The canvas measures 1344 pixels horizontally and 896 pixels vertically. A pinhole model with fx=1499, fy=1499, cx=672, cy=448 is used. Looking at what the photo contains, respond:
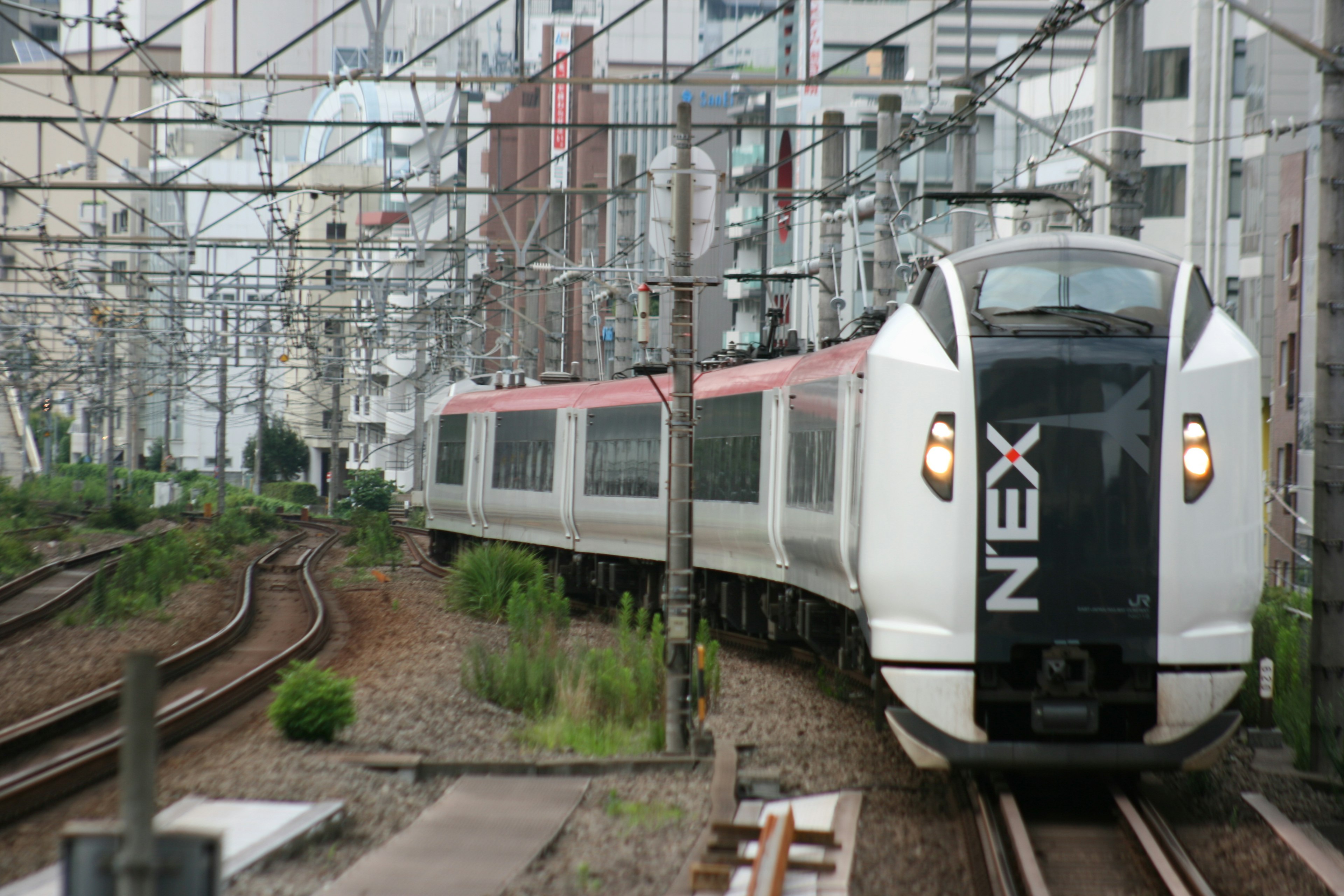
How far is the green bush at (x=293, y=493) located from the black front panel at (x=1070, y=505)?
6822 centimetres

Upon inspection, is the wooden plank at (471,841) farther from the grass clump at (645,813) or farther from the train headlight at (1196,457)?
the train headlight at (1196,457)

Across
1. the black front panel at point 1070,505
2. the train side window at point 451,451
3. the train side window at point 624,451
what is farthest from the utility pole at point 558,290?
the black front panel at point 1070,505

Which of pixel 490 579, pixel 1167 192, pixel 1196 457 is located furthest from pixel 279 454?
pixel 1196 457

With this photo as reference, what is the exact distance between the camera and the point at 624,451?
20.0m

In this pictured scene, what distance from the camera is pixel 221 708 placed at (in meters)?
13.4

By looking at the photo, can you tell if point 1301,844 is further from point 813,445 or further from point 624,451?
point 624,451

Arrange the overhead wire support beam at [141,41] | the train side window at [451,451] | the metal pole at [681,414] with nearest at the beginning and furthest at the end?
1. the metal pole at [681,414]
2. the overhead wire support beam at [141,41]
3. the train side window at [451,451]

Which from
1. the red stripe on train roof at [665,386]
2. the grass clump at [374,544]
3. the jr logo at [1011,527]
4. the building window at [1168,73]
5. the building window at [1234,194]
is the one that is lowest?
the grass clump at [374,544]

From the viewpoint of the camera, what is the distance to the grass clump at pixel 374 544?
3153 centimetres

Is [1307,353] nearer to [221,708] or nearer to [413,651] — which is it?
[413,651]

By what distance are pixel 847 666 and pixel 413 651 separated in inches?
251

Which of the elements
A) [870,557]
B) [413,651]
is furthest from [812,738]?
[413,651]

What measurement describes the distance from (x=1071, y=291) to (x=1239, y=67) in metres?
34.2

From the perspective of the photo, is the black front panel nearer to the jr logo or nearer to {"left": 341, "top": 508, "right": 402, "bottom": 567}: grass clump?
the jr logo
